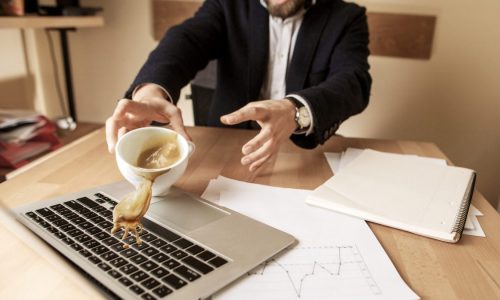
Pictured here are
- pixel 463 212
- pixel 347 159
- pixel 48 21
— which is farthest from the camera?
pixel 48 21

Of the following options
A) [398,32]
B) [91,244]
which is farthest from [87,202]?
[398,32]

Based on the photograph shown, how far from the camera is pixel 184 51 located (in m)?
1.07

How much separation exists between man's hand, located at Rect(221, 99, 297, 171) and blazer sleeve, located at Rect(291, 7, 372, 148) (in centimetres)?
8

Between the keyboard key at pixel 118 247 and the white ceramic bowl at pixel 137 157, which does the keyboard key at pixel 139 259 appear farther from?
the white ceramic bowl at pixel 137 157

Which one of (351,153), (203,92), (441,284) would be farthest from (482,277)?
(203,92)

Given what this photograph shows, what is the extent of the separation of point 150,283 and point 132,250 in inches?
2.7

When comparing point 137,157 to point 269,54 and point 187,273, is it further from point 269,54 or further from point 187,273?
point 269,54

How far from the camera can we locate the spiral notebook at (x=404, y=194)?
0.58 metres

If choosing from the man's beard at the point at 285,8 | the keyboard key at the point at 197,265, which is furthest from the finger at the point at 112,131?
the man's beard at the point at 285,8

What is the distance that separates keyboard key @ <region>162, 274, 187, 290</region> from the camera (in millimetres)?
404

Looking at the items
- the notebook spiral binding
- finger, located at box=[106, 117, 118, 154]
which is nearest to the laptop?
finger, located at box=[106, 117, 118, 154]

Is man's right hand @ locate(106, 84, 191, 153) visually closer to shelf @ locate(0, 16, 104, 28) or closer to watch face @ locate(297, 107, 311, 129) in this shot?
watch face @ locate(297, 107, 311, 129)

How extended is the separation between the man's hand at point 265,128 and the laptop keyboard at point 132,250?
0.24m

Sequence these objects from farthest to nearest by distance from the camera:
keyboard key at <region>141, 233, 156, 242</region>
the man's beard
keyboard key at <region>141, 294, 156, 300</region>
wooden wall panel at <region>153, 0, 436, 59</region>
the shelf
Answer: wooden wall panel at <region>153, 0, 436, 59</region> → the shelf → the man's beard → keyboard key at <region>141, 233, 156, 242</region> → keyboard key at <region>141, 294, 156, 300</region>
